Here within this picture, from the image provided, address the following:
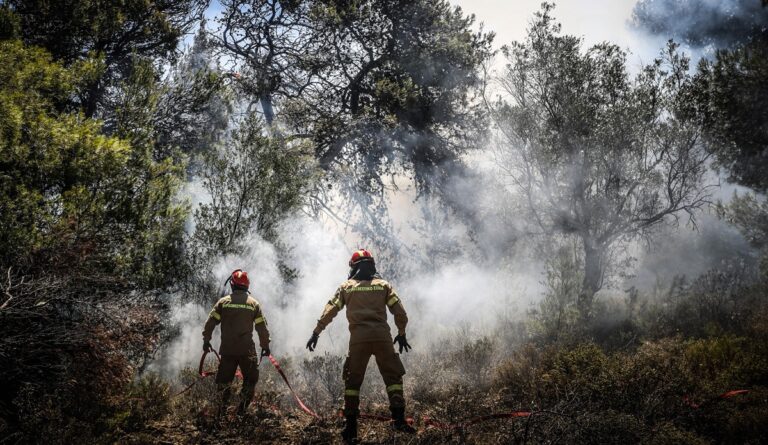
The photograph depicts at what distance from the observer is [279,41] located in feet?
44.1

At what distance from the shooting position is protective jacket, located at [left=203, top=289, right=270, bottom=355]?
19.5 feet

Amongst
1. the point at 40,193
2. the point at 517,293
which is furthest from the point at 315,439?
the point at 517,293

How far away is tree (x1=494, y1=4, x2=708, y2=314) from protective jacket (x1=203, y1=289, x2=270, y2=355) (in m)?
7.56

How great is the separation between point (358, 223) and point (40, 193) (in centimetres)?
892

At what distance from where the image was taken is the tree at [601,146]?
10992 mm

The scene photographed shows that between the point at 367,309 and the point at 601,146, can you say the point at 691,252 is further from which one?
the point at 367,309

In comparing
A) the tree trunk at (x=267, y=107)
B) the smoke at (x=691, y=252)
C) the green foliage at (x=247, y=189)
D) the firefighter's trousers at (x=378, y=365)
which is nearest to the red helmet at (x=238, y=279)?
the firefighter's trousers at (x=378, y=365)

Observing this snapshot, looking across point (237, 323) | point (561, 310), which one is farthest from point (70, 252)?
point (561, 310)

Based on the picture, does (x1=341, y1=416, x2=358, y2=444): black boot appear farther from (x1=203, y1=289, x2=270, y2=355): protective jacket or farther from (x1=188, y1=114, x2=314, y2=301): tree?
(x1=188, y1=114, x2=314, y2=301): tree

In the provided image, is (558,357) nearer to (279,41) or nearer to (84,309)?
(84,309)

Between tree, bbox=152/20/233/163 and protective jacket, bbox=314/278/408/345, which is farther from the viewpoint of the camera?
tree, bbox=152/20/233/163

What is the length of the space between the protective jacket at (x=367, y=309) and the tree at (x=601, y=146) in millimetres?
7006

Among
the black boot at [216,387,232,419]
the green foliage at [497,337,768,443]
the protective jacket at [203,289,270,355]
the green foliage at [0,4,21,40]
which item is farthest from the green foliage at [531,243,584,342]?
the green foliage at [0,4,21,40]

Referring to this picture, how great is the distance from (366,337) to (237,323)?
1923 mm
